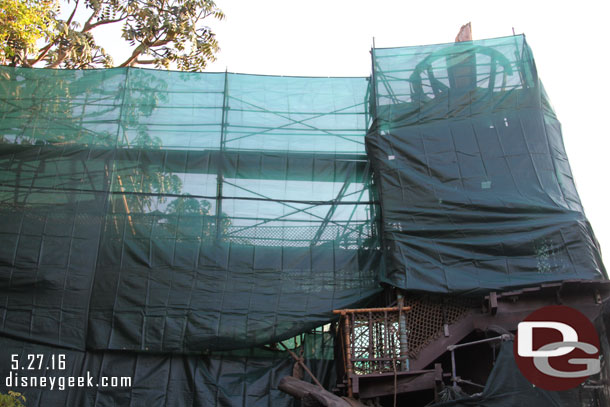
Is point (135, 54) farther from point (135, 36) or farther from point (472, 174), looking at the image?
point (472, 174)

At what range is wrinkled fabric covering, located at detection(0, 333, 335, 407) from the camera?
8.95 m

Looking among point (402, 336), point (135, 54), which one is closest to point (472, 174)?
point (402, 336)

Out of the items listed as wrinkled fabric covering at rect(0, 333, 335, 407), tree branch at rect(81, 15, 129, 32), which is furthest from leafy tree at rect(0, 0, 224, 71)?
wrinkled fabric covering at rect(0, 333, 335, 407)

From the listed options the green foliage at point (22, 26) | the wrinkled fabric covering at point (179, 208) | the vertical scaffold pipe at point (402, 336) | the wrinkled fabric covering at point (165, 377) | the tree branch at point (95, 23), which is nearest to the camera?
the vertical scaffold pipe at point (402, 336)

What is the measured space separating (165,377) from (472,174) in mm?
6119

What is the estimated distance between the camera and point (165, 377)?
9219 mm

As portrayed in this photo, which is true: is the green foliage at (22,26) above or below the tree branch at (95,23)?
below

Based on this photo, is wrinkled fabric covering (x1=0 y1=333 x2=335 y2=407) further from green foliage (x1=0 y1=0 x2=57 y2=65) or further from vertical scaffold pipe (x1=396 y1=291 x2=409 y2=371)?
green foliage (x1=0 y1=0 x2=57 y2=65)

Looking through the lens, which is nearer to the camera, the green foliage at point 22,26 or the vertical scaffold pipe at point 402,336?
the vertical scaffold pipe at point 402,336

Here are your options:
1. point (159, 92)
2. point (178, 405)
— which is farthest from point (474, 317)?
point (159, 92)

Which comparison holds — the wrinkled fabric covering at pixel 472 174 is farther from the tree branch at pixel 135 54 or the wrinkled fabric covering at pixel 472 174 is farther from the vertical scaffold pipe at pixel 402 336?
the tree branch at pixel 135 54

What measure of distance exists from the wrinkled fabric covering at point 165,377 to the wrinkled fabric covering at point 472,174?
2.58 metres

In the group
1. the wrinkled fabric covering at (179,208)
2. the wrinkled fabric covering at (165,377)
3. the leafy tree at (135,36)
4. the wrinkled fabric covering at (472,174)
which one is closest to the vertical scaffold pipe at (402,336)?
the wrinkled fabric covering at (472,174)

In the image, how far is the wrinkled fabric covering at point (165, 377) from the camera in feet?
29.3
